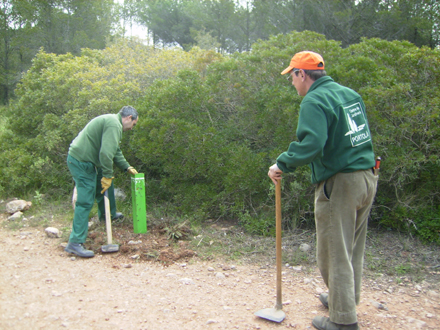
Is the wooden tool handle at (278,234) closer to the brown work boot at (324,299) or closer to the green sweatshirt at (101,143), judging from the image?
the brown work boot at (324,299)

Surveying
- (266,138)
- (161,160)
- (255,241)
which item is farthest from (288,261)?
(161,160)

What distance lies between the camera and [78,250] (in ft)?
14.7

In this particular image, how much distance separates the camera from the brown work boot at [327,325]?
281 centimetres

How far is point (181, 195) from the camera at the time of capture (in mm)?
6078

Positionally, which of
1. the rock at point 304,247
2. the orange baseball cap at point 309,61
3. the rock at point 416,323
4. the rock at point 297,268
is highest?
the orange baseball cap at point 309,61


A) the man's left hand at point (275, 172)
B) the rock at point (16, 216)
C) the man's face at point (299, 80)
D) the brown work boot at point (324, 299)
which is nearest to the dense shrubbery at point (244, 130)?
the rock at point (16, 216)

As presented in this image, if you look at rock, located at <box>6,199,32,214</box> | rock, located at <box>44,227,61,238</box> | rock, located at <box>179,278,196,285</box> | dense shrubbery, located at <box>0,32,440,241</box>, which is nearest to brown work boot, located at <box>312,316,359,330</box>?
rock, located at <box>179,278,196,285</box>

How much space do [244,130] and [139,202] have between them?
82.9 inches

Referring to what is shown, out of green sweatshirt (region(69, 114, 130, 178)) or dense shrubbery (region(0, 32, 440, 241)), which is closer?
green sweatshirt (region(69, 114, 130, 178))

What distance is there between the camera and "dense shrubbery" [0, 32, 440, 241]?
4.89m

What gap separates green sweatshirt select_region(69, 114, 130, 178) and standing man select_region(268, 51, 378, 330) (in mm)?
2388

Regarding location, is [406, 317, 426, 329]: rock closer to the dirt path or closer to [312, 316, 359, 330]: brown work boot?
the dirt path

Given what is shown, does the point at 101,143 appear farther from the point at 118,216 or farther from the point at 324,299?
the point at 324,299

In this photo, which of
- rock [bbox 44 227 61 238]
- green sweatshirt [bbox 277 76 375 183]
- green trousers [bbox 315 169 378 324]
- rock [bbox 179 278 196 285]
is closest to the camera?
green sweatshirt [bbox 277 76 375 183]
